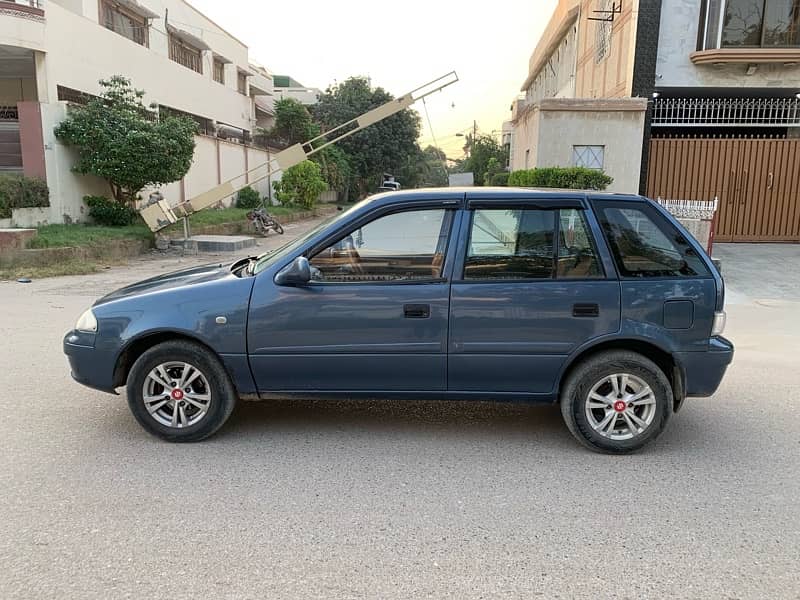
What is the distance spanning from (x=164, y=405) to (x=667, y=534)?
3191mm

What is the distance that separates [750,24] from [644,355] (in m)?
13.9

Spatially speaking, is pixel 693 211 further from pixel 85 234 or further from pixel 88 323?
pixel 85 234

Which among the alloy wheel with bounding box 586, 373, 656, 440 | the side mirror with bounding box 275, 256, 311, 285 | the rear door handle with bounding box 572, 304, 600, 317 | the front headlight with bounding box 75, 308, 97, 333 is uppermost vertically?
the side mirror with bounding box 275, 256, 311, 285

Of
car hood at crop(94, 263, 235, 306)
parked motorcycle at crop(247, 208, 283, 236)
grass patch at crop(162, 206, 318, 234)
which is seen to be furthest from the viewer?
parked motorcycle at crop(247, 208, 283, 236)

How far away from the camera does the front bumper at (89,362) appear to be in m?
Result: 4.25

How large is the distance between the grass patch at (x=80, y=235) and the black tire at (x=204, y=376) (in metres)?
10.3

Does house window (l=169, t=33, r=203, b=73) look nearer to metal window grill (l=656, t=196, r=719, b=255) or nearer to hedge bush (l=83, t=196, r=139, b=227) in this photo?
hedge bush (l=83, t=196, r=139, b=227)

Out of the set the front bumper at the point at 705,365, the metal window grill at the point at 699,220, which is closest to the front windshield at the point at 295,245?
the front bumper at the point at 705,365

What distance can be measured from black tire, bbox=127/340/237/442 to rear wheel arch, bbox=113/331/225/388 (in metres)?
0.03

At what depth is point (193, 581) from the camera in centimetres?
282

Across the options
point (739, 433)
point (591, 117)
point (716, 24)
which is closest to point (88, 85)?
point (591, 117)

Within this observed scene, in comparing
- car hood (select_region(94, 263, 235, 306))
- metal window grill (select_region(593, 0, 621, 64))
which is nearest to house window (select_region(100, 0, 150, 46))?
metal window grill (select_region(593, 0, 621, 64))

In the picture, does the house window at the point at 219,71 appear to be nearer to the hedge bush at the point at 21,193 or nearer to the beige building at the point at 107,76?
the beige building at the point at 107,76

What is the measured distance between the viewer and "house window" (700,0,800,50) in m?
14.4
